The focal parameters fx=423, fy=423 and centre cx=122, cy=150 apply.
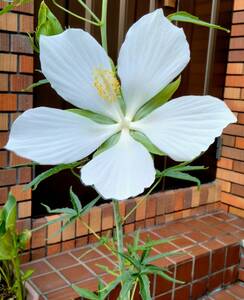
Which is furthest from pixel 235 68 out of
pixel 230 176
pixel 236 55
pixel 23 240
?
pixel 23 240

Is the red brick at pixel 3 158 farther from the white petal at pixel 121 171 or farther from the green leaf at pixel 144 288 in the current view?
the white petal at pixel 121 171

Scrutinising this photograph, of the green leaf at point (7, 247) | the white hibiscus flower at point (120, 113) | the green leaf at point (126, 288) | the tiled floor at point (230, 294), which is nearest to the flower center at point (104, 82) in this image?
the white hibiscus flower at point (120, 113)

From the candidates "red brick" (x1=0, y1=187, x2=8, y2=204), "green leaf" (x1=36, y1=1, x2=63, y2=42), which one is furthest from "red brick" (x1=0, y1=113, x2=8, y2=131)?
"green leaf" (x1=36, y1=1, x2=63, y2=42)

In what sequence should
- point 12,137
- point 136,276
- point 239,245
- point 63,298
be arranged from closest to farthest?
point 12,137 < point 136,276 < point 63,298 < point 239,245

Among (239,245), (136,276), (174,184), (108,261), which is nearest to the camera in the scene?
(136,276)

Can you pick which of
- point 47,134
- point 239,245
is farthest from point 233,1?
point 47,134

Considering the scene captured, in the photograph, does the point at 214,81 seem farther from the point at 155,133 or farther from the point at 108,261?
the point at 155,133
